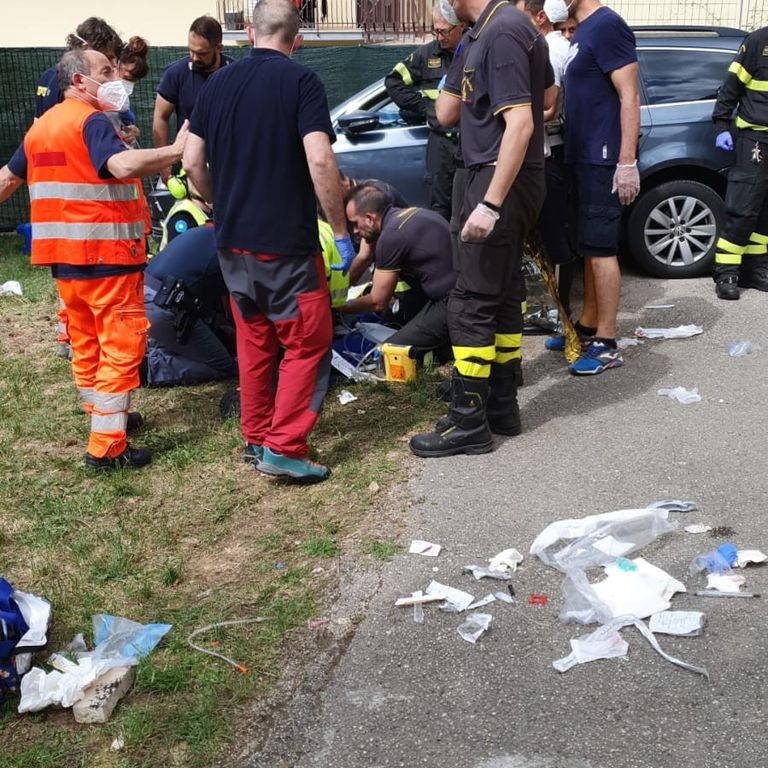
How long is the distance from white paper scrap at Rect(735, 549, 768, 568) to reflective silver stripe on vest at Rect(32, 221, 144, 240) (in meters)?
3.04

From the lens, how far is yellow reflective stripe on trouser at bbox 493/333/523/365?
475 centimetres

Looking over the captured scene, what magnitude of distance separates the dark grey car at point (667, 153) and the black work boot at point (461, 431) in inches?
130

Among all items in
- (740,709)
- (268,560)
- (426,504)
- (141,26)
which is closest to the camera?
(740,709)

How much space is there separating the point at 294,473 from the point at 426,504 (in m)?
0.67

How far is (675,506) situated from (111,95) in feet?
10.2

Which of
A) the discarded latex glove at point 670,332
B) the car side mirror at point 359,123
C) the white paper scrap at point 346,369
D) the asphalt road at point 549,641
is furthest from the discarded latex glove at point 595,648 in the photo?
the car side mirror at point 359,123

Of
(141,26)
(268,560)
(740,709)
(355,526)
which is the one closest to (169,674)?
(268,560)

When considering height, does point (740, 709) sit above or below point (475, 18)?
below

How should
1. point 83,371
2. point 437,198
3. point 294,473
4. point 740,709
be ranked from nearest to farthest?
point 740,709 → point 294,473 → point 83,371 → point 437,198

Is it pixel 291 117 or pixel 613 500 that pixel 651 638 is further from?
pixel 291 117

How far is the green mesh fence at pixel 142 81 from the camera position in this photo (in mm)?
11164

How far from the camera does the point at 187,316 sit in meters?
5.73

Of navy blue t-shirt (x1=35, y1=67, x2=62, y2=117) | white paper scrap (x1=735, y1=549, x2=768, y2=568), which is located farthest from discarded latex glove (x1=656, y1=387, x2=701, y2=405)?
navy blue t-shirt (x1=35, y1=67, x2=62, y2=117)

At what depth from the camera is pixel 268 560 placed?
3908mm
